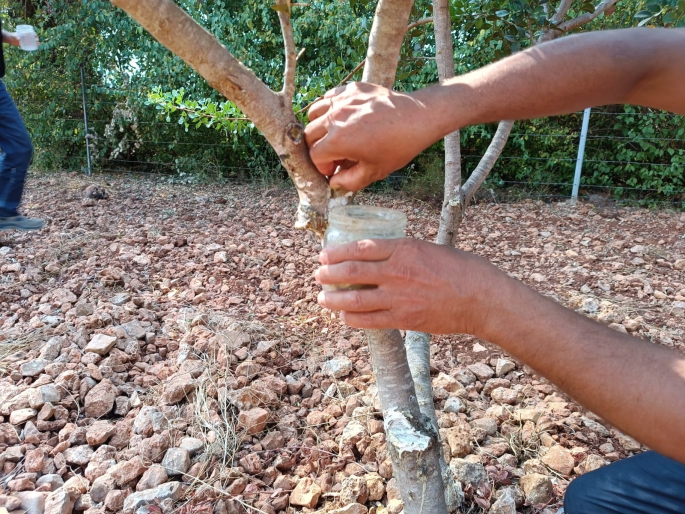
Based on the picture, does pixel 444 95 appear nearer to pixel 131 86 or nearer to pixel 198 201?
pixel 198 201

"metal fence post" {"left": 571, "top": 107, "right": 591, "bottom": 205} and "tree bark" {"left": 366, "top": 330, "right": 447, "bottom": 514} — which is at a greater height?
"metal fence post" {"left": 571, "top": 107, "right": 591, "bottom": 205}

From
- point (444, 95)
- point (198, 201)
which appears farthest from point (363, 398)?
point (198, 201)

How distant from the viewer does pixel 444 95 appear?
3.15ft

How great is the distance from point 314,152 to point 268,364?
1.34 metres

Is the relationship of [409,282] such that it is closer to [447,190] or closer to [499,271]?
[499,271]

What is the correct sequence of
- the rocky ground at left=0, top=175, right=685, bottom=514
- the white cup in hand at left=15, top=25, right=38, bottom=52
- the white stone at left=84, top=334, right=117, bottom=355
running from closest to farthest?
the rocky ground at left=0, top=175, right=685, bottom=514 < the white stone at left=84, top=334, right=117, bottom=355 < the white cup in hand at left=15, top=25, right=38, bottom=52

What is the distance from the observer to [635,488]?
1.27 metres

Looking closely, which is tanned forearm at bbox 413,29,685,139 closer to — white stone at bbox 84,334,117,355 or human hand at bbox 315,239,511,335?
human hand at bbox 315,239,511,335

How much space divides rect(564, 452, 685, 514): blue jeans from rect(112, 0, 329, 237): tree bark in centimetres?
94

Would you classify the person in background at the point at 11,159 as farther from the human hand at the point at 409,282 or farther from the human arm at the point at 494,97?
the human hand at the point at 409,282

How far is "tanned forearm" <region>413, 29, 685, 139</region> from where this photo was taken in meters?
0.98

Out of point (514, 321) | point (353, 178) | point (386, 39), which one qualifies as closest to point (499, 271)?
point (514, 321)

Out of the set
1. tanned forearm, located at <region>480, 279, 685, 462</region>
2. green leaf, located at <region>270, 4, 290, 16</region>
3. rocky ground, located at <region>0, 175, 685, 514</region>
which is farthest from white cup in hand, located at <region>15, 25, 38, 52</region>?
tanned forearm, located at <region>480, 279, 685, 462</region>

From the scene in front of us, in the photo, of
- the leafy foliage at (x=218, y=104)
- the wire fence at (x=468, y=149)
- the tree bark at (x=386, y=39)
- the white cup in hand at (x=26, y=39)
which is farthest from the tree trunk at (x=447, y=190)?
the wire fence at (x=468, y=149)
